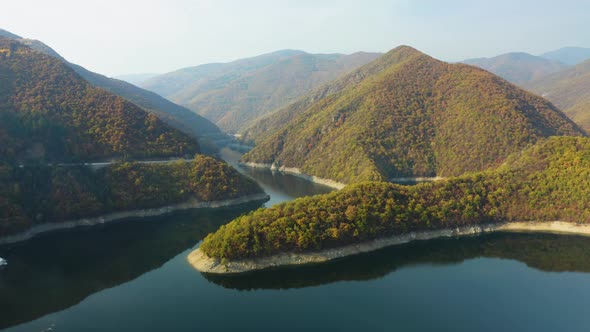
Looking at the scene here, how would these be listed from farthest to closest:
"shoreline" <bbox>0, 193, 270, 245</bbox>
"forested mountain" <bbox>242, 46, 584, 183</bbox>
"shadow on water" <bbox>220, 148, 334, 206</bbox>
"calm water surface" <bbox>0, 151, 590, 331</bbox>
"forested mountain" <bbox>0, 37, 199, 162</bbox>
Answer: "forested mountain" <bbox>242, 46, 584, 183</bbox>, "shadow on water" <bbox>220, 148, 334, 206</bbox>, "forested mountain" <bbox>0, 37, 199, 162</bbox>, "shoreline" <bbox>0, 193, 270, 245</bbox>, "calm water surface" <bbox>0, 151, 590, 331</bbox>

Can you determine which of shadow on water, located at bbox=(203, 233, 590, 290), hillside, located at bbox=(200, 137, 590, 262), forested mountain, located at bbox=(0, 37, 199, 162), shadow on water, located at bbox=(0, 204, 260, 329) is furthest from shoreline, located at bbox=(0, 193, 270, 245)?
shadow on water, located at bbox=(203, 233, 590, 290)

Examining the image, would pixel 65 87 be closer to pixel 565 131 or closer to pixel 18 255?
pixel 18 255

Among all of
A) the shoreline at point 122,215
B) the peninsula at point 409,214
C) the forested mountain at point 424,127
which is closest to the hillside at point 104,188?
the shoreline at point 122,215

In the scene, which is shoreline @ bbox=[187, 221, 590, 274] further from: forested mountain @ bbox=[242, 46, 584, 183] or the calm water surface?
forested mountain @ bbox=[242, 46, 584, 183]

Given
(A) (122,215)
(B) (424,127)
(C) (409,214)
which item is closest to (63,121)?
(A) (122,215)

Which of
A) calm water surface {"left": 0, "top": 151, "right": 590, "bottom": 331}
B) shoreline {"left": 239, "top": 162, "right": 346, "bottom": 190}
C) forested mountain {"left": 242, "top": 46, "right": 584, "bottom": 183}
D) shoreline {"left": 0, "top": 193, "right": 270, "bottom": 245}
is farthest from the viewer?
shoreline {"left": 239, "top": 162, "right": 346, "bottom": 190}

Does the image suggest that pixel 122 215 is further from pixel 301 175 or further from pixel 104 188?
pixel 301 175

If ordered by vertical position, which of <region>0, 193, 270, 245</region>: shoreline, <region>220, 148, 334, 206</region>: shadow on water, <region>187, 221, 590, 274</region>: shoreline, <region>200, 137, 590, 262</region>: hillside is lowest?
<region>187, 221, 590, 274</region>: shoreline

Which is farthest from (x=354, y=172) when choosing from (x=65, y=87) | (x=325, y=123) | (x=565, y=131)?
(x=65, y=87)
